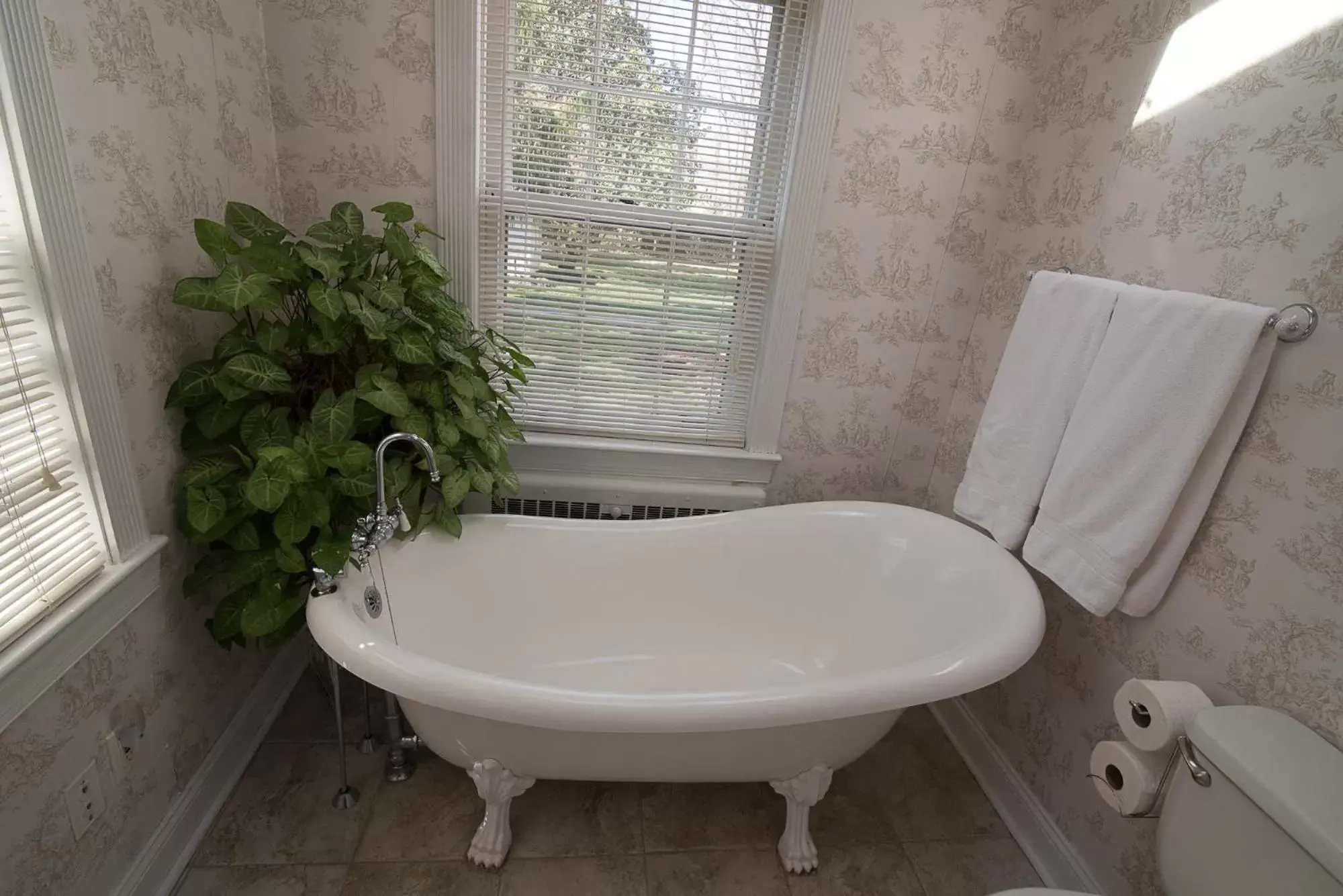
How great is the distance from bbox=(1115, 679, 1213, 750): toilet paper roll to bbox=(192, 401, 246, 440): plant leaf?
5.58 ft

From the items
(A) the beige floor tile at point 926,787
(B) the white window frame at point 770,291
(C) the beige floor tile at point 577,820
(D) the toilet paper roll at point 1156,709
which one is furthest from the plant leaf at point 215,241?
(A) the beige floor tile at point 926,787

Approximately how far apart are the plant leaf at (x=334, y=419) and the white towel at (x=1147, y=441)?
1.49 meters

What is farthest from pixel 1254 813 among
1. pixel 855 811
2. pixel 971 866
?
pixel 855 811

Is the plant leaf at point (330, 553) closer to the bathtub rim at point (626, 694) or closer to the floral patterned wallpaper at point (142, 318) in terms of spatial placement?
the bathtub rim at point (626, 694)

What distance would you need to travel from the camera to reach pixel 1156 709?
1018mm

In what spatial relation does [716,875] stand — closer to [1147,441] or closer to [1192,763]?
[1192,763]

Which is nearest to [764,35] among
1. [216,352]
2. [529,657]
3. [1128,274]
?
[1128,274]

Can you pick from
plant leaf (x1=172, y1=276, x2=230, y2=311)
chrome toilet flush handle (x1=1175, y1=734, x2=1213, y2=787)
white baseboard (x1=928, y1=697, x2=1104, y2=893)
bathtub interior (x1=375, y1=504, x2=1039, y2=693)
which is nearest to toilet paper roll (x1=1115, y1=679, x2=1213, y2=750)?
chrome toilet flush handle (x1=1175, y1=734, x2=1213, y2=787)

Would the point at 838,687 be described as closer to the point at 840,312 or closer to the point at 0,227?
the point at 840,312

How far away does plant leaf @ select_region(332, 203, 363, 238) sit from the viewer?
4.18 ft

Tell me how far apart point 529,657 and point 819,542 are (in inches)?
32.7

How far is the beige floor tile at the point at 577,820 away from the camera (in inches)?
54.2

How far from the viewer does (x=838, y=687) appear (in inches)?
41.4

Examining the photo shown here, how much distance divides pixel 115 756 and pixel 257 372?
723 mm
